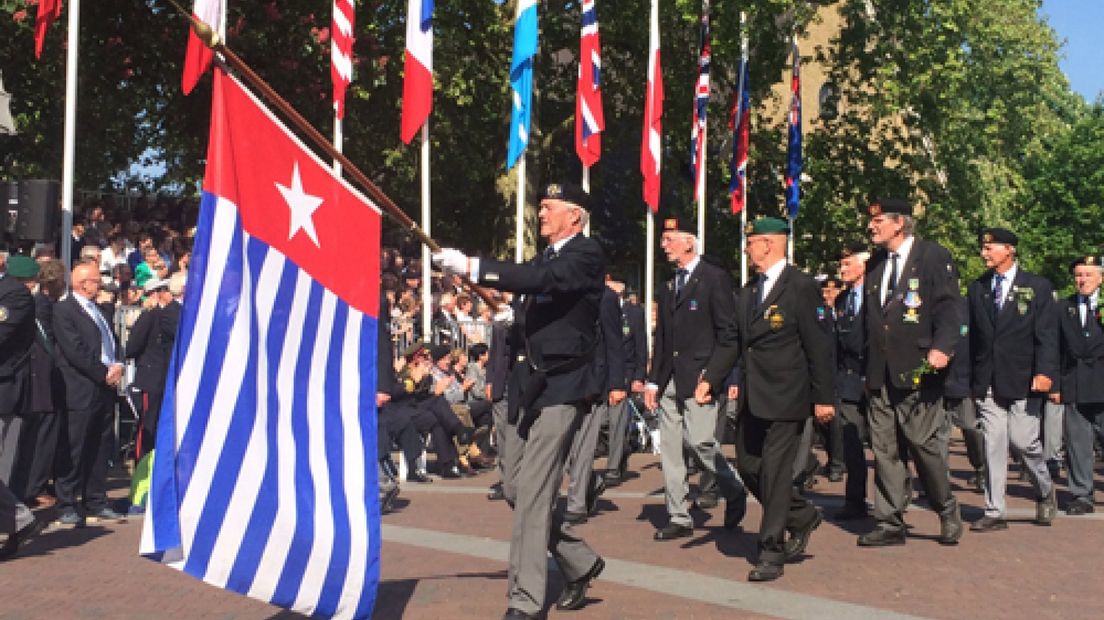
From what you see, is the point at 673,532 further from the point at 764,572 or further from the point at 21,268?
the point at 21,268

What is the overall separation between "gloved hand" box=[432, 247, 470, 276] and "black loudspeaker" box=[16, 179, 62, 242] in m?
7.38

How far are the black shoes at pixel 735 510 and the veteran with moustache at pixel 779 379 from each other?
1.30 m

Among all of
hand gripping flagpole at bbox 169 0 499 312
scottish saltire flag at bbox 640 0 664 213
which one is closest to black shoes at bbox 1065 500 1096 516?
hand gripping flagpole at bbox 169 0 499 312

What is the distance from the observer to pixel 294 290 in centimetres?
720

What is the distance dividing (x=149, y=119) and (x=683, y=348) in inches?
949

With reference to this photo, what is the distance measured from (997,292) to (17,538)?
7.11 metres

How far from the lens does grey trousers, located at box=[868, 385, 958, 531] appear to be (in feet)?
34.5

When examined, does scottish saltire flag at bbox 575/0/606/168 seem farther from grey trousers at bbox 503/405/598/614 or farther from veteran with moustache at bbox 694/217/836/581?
grey trousers at bbox 503/405/598/614

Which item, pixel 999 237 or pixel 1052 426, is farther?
pixel 1052 426

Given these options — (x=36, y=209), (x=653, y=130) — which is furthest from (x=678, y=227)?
(x=653, y=130)

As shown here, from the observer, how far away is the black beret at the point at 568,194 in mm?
8117

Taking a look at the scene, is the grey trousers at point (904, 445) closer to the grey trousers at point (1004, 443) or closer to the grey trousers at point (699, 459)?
the grey trousers at point (1004, 443)

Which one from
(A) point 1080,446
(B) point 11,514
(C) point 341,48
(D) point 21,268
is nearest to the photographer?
(B) point 11,514

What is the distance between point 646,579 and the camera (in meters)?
9.03
